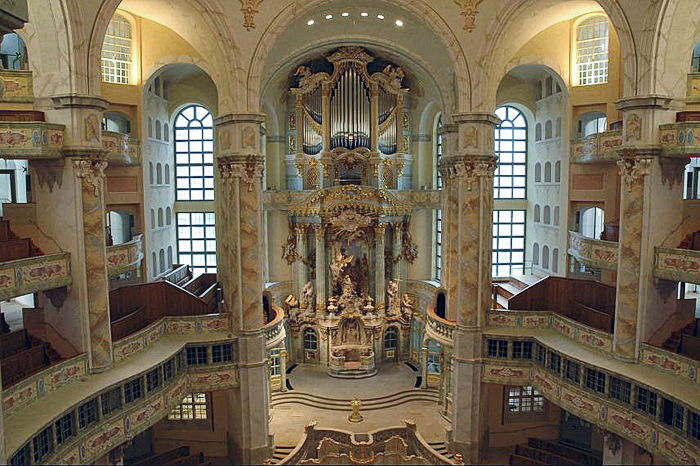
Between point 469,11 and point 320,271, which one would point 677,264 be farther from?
point 320,271

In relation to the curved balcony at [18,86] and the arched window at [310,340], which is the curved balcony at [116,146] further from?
the arched window at [310,340]

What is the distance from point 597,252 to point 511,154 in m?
10.9

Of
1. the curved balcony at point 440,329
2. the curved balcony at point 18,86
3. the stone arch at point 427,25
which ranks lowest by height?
the curved balcony at point 440,329

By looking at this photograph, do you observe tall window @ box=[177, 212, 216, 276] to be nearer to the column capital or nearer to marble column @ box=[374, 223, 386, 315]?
marble column @ box=[374, 223, 386, 315]

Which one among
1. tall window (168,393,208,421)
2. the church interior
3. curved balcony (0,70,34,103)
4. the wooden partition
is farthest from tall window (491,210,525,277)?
curved balcony (0,70,34,103)

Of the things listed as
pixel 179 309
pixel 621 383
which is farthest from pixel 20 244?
pixel 621 383

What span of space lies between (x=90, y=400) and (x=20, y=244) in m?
4.52

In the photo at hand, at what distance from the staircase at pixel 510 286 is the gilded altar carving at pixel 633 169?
7.42m

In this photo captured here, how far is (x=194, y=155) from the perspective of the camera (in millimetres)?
28156

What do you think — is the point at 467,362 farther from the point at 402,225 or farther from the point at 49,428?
the point at 49,428

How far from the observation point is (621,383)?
613 inches

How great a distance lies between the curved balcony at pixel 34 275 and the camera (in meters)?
13.5

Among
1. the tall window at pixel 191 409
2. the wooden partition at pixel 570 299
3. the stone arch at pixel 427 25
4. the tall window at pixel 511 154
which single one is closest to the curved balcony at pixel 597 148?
the wooden partition at pixel 570 299

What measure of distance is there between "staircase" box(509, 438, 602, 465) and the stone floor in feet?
9.94
